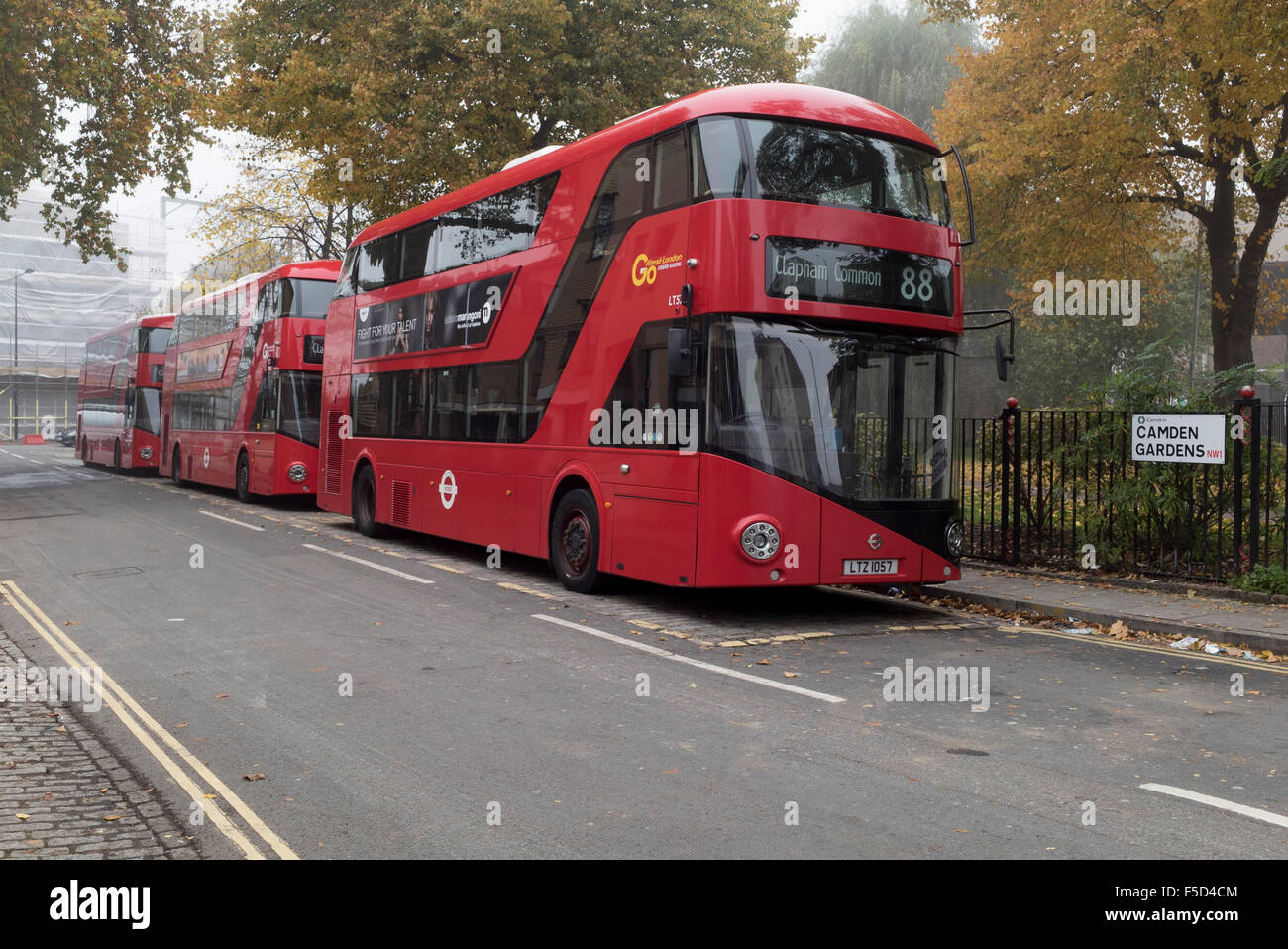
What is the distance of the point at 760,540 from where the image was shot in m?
9.71

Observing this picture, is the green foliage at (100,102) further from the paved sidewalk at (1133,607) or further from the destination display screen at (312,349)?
the paved sidewalk at (1133,607)

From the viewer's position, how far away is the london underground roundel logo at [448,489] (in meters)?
14.9

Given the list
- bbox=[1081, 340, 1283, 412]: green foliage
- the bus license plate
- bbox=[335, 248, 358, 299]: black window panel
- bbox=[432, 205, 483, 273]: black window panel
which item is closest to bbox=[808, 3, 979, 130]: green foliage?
bbox=[335, 248, 358, 299]: black window panel

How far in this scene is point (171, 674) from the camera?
8031 mm

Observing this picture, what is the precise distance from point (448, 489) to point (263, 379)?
9936 mm

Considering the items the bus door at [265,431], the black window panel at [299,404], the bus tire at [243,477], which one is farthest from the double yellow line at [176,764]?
the bus tire at [243,477]

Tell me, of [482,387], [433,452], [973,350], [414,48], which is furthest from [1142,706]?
[973,350]

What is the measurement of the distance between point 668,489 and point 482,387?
4.55 metres

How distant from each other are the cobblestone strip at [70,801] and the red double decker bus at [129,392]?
29.9 m

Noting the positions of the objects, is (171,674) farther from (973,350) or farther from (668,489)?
(973,350)

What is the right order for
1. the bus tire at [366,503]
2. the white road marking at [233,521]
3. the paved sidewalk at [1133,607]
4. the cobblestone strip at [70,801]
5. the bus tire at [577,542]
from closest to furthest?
the cobblestone strip at [70,801] < the paved sidewalk at [1133,607] < the bus tire at [577,542] < the bus tire at [366,503] < the white road marking at [233,521]

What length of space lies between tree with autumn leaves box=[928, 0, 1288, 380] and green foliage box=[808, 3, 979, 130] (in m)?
12.7

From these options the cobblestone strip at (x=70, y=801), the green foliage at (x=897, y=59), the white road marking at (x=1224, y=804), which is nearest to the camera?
the cobblestone strip at (x=70, y=801)

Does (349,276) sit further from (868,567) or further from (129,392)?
(129,392)
